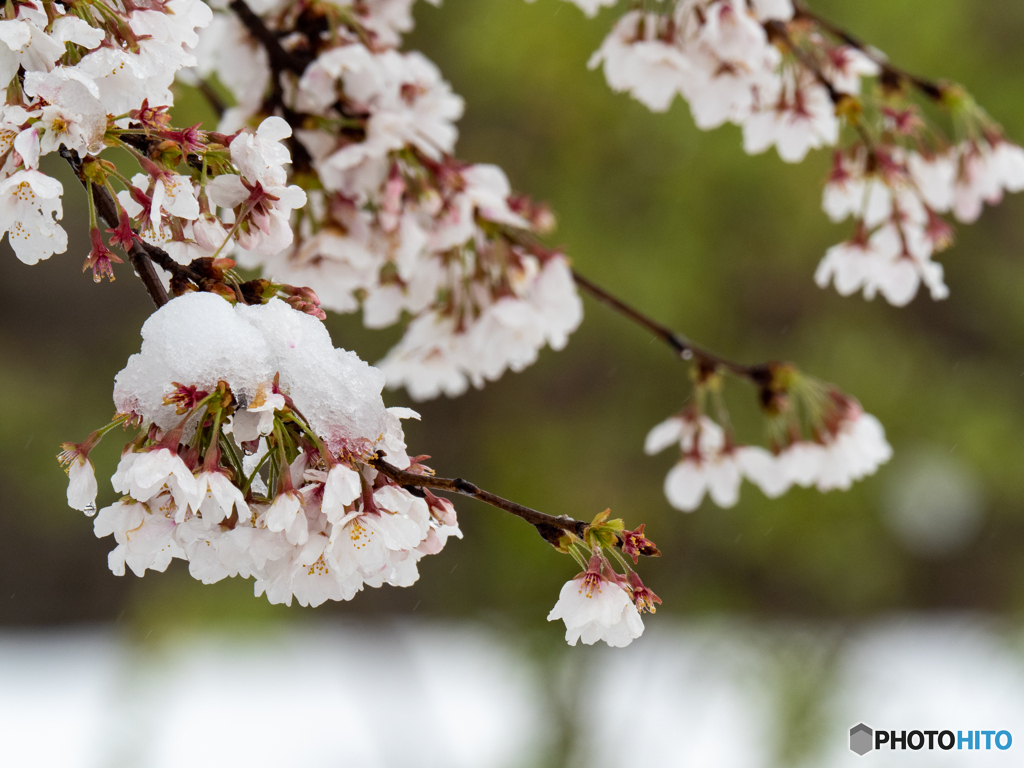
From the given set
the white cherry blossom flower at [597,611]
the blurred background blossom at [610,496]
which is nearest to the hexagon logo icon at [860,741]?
the blurred background blossom at [610,496]

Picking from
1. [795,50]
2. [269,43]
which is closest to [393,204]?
[269,43]

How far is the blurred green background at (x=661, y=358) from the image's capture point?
3215mm

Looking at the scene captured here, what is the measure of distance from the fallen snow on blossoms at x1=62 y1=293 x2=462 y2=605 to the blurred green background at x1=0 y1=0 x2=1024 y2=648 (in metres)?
2.51

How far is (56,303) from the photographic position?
4375mm

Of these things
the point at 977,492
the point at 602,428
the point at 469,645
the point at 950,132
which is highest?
the point at 950,132

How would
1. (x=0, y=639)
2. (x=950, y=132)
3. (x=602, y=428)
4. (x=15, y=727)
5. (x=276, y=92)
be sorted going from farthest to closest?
(x=0, y=639)
(x=602, y=428)
(x=950, y=132)
(x=15, y=727)
(x=276, y=92)

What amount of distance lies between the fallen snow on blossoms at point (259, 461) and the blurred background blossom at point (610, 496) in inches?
84.4

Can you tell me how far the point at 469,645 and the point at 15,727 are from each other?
5.82ft

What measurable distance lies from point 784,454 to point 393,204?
0.52m

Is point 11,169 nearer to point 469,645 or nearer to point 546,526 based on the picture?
point 546,526

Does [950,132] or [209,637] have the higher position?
[950,132]

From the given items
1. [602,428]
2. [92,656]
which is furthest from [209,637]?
[602,428]

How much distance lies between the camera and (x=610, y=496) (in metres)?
3.59

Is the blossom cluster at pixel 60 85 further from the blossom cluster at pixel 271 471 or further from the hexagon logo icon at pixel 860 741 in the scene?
the hexagon logo icon at pixel 860 741
